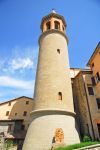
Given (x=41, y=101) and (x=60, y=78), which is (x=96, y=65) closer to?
(x=60, y=78)

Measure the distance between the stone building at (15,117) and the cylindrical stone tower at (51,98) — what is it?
43.1ft

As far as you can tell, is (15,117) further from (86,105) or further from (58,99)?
(58,99)

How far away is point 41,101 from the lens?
64.1 ft

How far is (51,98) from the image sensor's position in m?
19.4

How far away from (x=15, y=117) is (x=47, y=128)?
20.3 meters

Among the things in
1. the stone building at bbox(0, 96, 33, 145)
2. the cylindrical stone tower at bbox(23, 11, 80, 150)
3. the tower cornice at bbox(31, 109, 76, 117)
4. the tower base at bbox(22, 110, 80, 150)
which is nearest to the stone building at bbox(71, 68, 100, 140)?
the cylindrical stone tower at bbox(23, 11, 80, 150)

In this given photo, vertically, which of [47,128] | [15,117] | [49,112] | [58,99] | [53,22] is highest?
[53,22]

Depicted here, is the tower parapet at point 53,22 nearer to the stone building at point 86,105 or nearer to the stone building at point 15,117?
the stone building at point 86,105

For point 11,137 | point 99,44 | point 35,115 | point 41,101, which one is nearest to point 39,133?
point 35,115

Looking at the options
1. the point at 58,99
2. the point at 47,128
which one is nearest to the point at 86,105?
the point at 58,99

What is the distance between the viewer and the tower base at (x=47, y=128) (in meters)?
16.6

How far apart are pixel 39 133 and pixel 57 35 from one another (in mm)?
16316

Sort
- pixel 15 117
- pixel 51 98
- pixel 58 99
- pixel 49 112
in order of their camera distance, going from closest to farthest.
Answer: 1. pixel 49 112
2. pixel 51 98
3. pixel 58 99
4. pixel 15 117

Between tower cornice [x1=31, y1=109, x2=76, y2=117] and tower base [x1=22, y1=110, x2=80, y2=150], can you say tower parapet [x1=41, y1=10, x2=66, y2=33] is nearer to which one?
tower cornice [x1=31, y1=109, x2=76, y2=117]
